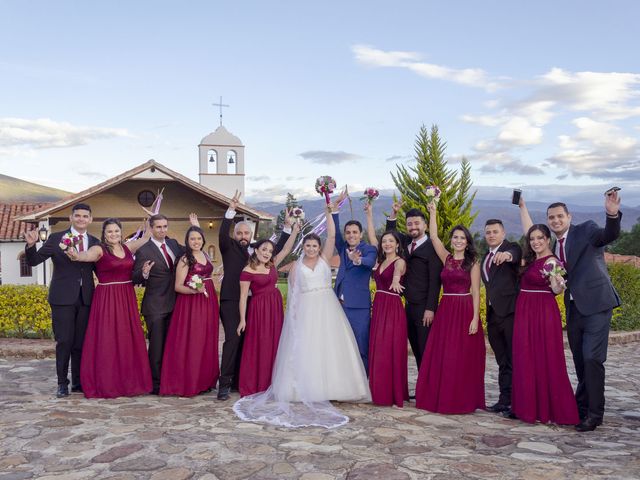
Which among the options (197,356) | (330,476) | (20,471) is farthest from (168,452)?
(197,356)

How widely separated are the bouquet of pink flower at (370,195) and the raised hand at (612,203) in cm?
263

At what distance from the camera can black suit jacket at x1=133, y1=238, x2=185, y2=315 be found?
22.7 feet

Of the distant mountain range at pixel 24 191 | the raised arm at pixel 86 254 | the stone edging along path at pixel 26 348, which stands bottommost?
the stone edging along path at pixel 26 348

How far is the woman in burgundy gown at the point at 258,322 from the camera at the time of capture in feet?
22.2

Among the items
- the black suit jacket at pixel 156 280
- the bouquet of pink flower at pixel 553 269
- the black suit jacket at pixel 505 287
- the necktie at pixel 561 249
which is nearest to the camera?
the bouquet of pink flower at pixel 553 269

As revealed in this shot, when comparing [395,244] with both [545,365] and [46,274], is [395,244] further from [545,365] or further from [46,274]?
[46,274]

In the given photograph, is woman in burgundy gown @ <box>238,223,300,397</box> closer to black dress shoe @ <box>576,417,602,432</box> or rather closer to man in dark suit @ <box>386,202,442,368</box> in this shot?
man in dark suit @ <box>386,202,442,368</box>

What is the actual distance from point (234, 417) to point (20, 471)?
202cm

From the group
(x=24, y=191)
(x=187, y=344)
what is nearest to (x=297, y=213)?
(x=187, y=344)

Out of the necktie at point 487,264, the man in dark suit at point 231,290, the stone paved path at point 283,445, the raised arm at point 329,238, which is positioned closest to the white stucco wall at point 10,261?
the stone paved path at point 283,445

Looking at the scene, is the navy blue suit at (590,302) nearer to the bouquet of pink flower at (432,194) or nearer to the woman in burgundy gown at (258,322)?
the bouquet of pink flower at (432,194)

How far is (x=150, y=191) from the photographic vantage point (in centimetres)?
2177

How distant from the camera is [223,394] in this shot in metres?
6.74

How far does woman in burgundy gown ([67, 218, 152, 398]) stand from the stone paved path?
0.24 m
